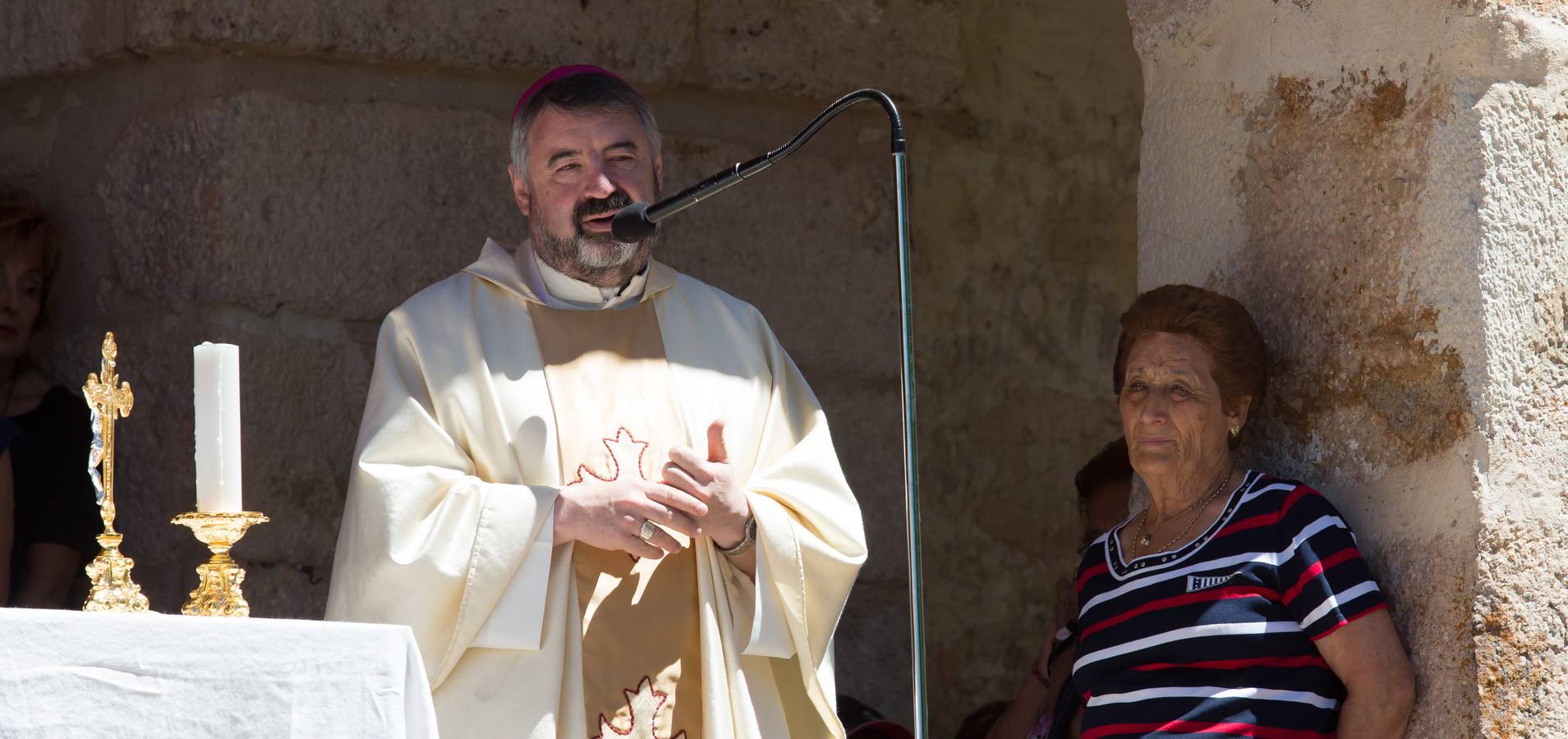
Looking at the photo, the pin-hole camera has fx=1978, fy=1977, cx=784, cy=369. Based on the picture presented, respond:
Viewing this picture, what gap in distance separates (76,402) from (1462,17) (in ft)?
9.83

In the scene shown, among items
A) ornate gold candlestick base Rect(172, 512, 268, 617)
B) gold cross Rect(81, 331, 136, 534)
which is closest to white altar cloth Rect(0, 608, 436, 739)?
ornate gold candlestick base Rect(172, 512, 268, 617)

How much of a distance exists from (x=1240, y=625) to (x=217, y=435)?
64.0 inches

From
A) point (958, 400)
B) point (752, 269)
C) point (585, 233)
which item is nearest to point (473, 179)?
point (752, 269)

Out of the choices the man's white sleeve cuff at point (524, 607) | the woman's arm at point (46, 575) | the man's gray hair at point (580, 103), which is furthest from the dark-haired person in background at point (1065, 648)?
the woman's arm at point (46, 575)

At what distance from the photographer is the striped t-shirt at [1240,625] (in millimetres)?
3133

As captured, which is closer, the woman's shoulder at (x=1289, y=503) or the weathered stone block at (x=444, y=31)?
the woman's shoulder at (x=1289, y=503)

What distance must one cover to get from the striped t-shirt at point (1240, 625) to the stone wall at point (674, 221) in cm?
168

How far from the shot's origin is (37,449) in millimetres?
4297

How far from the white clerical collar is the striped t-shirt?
3.58 feet

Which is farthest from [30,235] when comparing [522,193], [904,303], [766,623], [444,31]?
[904,303]

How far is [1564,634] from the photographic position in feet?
10.4

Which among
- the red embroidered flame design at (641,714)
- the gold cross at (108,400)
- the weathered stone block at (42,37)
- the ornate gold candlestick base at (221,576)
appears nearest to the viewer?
the ornate gold candlestick base at (221,576)

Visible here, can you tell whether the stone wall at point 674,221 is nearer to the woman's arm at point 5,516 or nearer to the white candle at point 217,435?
the woman's arm at point 5,516

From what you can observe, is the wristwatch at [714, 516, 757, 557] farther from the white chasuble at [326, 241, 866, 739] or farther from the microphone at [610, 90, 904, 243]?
the microphone at [610, 90, 904, 243]
